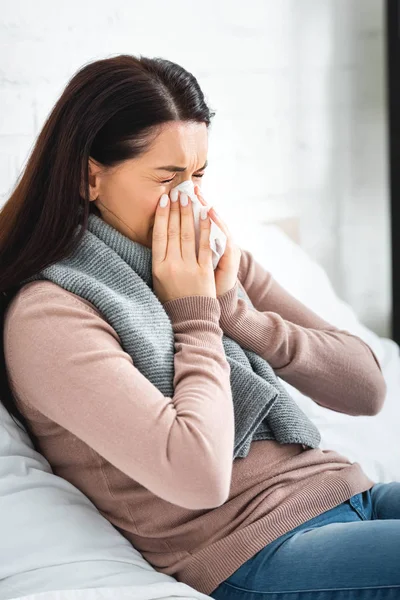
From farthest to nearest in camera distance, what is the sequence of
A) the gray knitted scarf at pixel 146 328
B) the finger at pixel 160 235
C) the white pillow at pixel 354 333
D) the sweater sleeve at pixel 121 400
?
1. the white pillow at pixel 354 333
2. the finger at pixel 160 235
3. the gray knitted scarf at pixel 146 328
4. the sweater sleeve at pixel 121 400

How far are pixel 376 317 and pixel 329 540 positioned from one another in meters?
2.00

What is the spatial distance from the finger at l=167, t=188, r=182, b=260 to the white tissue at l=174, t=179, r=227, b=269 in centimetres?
2

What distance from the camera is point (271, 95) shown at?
2473mm

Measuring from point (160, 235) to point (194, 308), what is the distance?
12 centimetres

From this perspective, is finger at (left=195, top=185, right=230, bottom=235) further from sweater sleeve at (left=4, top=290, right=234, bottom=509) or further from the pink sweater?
Result: sweater sleeve at (left=4, top=290, right=234, bottom=509)

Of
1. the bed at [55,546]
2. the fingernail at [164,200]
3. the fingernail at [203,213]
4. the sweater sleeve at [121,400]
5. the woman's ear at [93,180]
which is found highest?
the woman's ear at [93,180]

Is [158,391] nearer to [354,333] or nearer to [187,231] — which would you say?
[187,231]

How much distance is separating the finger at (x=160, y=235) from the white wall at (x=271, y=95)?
52 centimetres

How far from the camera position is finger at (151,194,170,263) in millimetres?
1287

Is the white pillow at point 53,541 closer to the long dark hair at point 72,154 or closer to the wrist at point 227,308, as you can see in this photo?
the long dark hair at point 72,154

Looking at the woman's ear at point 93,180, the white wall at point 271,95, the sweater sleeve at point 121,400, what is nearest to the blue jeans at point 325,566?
the sweater sleeve at point 121,400

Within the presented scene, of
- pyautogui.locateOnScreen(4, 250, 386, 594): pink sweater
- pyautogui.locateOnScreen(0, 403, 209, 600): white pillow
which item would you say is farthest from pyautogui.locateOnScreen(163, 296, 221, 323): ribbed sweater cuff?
pyautogui.locateOnScreen(0, 403, 209, 600): white pillow

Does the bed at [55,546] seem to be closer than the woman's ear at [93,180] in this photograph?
Yes

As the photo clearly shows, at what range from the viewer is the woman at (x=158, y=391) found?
3.56 feet
